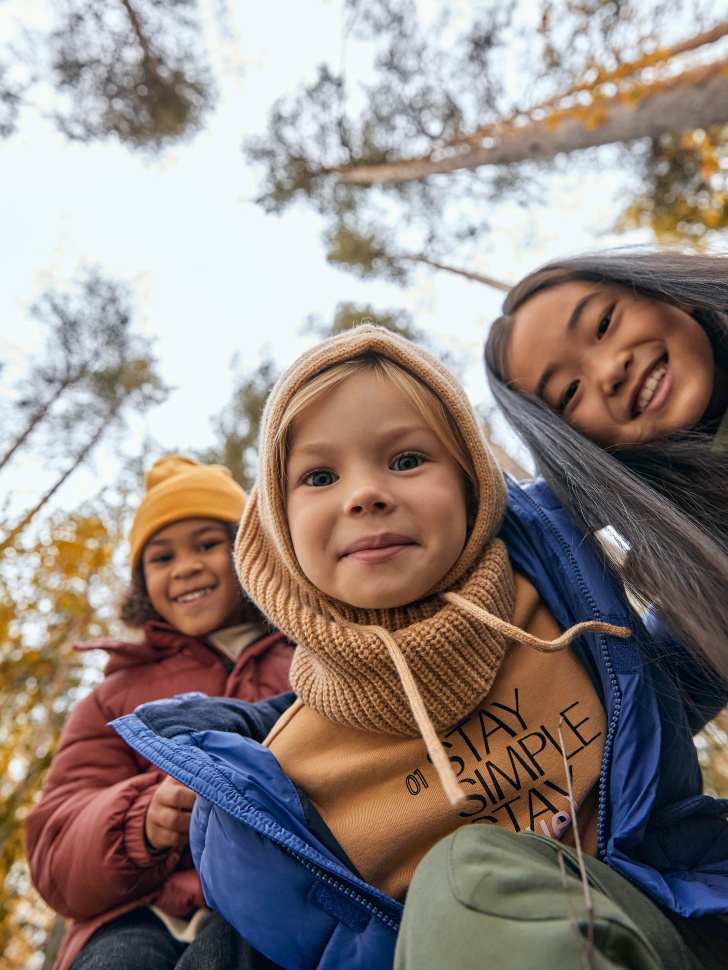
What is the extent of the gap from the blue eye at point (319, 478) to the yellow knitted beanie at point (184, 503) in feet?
3.91

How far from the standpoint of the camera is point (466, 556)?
54.4 inches

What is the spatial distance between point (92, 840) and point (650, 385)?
210 centimetres

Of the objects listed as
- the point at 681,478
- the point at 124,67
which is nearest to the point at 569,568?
the point at 681,478

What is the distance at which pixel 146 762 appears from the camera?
6.62 ft

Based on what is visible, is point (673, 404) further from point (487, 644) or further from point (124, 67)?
point (124, 67)

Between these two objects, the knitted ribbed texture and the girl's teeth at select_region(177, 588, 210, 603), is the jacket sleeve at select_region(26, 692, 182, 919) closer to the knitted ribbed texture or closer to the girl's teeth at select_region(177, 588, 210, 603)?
the girl's teeth at select_region(177, 588, 210, 603)

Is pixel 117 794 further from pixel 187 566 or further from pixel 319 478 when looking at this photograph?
pixel 319 478

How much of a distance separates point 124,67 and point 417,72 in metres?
3.48

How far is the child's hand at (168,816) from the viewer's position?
157 centimetres

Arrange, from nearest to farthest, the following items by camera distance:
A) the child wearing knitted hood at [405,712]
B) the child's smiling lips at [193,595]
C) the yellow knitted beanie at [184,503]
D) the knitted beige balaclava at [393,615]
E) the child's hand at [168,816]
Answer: the child wearing knitted hood at [405,712]
the knitted beige balaclava at [393,615]
the child's hand at [168,816]
the child's smiling lips at [193,595]
the yellow knitted beanie at [184,503]

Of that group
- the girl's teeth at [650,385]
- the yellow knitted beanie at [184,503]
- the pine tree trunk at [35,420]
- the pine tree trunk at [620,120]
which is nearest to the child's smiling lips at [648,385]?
the girl's teeth at [650,385]

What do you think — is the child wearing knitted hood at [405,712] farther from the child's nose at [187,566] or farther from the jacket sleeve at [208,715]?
the child's nose at [187,566]

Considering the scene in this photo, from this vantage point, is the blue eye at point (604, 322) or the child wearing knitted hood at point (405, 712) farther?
the blue eye at point (604, 322)

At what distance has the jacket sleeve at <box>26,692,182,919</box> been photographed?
1615mm
